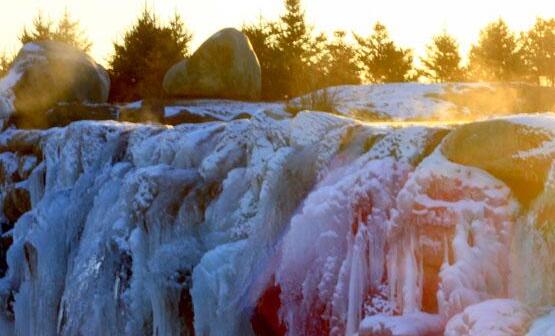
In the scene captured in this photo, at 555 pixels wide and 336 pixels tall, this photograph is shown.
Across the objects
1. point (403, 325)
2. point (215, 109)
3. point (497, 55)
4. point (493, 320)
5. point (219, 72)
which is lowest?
point (403, 325)

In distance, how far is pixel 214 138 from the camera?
6.44 meters

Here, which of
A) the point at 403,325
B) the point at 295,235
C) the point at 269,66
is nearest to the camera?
the point at 403,325

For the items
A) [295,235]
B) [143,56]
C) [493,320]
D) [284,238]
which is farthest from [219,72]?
[493,320]

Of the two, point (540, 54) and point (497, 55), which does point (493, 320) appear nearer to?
point (497, 55)

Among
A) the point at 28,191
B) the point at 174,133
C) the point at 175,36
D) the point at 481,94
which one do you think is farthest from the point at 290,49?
the point at 174,133

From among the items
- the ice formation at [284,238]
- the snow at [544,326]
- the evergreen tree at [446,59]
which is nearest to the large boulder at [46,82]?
the ice formation at [284,238]

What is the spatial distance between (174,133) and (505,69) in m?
17.9

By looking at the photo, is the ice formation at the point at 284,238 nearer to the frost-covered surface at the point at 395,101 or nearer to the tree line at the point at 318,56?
the frost-covered surface at the point at 395,101

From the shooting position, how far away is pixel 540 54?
96.3 feet

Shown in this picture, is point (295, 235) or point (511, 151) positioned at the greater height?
point (511, 151)

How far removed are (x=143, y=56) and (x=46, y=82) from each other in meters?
5.18

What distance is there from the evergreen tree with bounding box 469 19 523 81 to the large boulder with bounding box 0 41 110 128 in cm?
1185

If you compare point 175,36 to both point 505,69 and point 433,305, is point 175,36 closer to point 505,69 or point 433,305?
point 505,69

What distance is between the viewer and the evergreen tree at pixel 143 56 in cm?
1847
